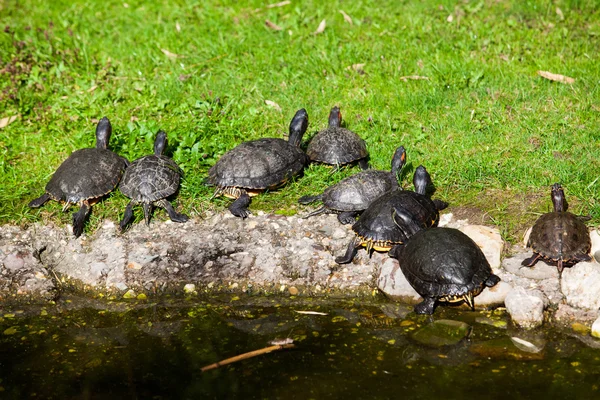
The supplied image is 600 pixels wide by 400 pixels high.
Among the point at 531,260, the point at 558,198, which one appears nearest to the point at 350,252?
the point at 531,260

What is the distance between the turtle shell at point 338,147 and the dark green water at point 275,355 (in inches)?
64.1

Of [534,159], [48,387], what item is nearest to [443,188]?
[534,159]

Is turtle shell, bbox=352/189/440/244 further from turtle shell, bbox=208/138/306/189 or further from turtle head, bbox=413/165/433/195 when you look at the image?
turtle shell, bbox=208/138/306/189

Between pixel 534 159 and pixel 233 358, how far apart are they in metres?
3.39

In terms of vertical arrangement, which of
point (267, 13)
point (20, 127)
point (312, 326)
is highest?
point (267, 13)

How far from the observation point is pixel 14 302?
5.80 meters

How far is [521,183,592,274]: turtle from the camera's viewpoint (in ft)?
17.0

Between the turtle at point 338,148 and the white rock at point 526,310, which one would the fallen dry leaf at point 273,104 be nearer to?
the turtle at point 338,148

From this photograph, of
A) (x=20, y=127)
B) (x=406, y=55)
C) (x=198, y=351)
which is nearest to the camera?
(x=198, y=351)

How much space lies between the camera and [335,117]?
23.0ft

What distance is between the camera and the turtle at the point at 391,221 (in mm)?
5504

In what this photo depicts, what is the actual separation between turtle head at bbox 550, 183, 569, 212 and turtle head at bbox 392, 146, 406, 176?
4.33ft

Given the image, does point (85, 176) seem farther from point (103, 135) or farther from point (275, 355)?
point (275, 355)

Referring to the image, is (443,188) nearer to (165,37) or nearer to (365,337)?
(365,337)
